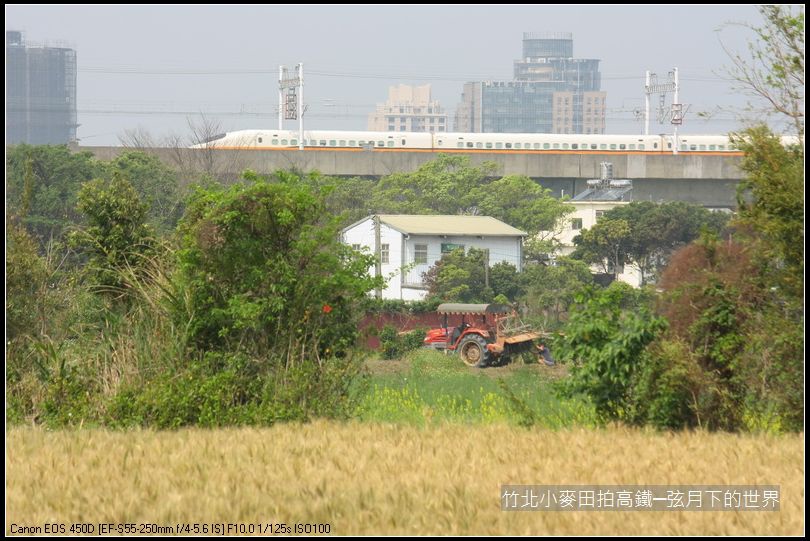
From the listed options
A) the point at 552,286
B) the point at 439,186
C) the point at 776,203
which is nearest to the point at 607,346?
the point at 776,203

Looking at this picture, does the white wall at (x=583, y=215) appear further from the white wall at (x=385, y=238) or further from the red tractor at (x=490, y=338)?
the red tractor at (x=490, y=338)

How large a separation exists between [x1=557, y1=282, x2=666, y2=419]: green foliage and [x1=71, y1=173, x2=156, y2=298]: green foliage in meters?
6.44

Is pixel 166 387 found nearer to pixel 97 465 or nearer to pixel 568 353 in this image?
pixel 97 465

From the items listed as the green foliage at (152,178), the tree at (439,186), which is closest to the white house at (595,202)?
the tree at (439,186)

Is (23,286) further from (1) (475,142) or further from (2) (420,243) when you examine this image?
(1) (475,142)

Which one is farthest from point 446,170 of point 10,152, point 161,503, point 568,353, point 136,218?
point 161,503

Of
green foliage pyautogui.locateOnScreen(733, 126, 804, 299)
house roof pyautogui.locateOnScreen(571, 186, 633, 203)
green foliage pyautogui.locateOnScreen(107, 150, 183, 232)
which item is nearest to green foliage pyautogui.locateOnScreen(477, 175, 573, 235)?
house roof pyautogui.locateOnScreen(571, 186, 633, 203)

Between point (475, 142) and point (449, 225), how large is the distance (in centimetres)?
2474

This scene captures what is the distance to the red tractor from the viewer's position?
3250cm

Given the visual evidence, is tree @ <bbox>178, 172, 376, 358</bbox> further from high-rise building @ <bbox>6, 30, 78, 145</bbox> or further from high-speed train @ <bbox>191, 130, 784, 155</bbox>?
high-speed train @ <bbox>191, 130, 784, 155</bbox>

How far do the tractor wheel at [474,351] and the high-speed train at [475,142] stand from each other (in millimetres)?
41227

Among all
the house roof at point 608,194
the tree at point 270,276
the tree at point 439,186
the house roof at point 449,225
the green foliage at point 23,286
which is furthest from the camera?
the house roof at point 608,194

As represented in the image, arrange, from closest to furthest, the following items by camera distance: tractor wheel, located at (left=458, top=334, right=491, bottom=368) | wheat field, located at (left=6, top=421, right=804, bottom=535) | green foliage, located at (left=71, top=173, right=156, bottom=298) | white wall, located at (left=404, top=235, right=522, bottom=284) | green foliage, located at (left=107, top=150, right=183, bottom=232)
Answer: wheat field, located at (left=6, top=421, right=804, bottom=535) → green foliage, located at (left=71, top=173, right=156, bottom=298) → tractor wheel, located at (left=458, top=334, right=491, bottom=368) → green foliage, located at (left=107, top=150, right=183, bottom=232) → white wall, located at (left=404, top=235, right=522, bottom=284)

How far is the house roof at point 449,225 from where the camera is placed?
5194 cm
